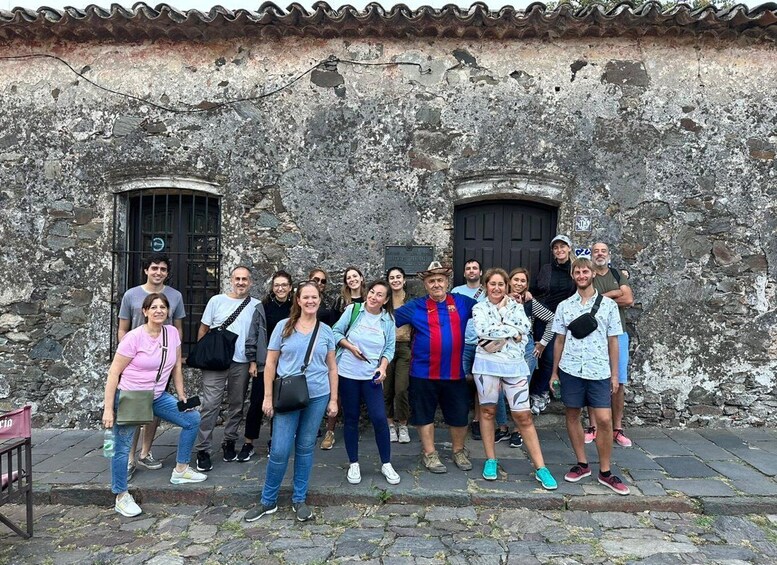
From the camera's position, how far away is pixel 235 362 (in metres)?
4.66

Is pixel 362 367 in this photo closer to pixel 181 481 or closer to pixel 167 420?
pixel 167 420

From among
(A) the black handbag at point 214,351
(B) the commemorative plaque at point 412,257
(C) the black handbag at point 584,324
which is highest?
(B) the commemorative plaque at point 412,257

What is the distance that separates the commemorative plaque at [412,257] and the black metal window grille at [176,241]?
2017mm

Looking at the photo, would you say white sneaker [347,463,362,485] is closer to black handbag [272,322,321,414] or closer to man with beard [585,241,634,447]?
black handbag [272,322,321,414]

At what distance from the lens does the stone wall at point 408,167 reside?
564 cm

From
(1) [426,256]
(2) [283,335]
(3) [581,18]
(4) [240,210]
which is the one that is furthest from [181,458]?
(3) [581,18]

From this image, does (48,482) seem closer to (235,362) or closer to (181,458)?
(181,458)

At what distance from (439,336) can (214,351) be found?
1937mm

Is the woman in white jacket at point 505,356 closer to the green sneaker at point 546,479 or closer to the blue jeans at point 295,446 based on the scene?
the green sneaker at point 546,479

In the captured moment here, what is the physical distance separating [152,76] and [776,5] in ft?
21.7

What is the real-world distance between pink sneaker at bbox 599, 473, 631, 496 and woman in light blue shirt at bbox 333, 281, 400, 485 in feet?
5.40

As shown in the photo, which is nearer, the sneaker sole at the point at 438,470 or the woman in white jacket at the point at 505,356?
the woman in white jacket at the point at 505,356

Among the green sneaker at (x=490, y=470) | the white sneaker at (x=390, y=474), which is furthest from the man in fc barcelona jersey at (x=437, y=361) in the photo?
the white sneaker at (x=390, y=474)

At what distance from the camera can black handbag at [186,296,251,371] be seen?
4.45 metres
